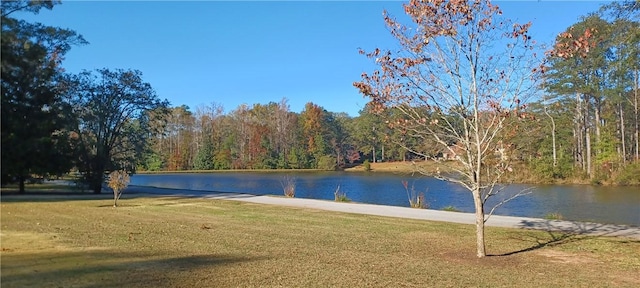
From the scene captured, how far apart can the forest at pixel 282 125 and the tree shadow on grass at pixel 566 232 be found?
1666 mm

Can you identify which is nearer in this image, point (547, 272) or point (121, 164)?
point (547, 272)

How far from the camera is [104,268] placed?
5.80 m

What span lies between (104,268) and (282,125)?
7325cm

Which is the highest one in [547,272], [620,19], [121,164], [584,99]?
[584,99]

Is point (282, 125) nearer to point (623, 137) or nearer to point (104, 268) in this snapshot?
point (623, 137)

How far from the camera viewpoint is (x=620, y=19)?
9766 millimetres

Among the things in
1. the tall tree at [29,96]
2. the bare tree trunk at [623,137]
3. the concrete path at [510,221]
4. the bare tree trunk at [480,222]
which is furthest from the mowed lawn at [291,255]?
the bare tree trunk at [623,137]

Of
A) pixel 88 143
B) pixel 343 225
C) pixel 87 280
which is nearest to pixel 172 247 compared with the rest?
pixel 87 280

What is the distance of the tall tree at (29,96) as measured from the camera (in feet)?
30.8

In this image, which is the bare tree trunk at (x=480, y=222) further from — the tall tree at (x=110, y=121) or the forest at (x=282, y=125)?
the tall tree at (x=110, y=121)

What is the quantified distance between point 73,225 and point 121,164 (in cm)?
1866

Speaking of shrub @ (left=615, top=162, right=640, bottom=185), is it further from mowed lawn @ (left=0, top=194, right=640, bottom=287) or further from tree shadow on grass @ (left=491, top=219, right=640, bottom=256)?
mowed lawn @ (left=0, top=194, right=640, bottom=287)

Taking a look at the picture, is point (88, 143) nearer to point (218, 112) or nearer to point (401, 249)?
point (401, 249)

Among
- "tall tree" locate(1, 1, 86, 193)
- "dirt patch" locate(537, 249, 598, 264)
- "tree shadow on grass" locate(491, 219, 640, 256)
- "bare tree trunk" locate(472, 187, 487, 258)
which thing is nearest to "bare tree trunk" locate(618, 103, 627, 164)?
"tree shadow on grass" locate(491, 219, 640, 256)
